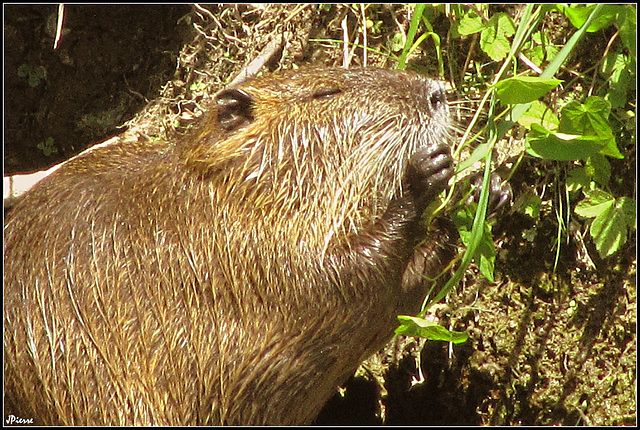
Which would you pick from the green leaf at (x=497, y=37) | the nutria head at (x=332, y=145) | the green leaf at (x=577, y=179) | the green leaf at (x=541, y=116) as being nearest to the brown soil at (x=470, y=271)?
the green leaf at (x=577, y=179)

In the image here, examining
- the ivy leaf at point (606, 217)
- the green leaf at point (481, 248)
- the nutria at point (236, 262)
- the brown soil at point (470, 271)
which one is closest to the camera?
the nutria at point (236, 262)

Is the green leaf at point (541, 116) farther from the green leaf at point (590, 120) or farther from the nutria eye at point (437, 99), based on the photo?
the nutria eye at point (437, 99)

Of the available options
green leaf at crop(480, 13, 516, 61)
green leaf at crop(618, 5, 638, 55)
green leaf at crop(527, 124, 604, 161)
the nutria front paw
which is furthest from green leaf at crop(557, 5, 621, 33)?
the nutria front paw

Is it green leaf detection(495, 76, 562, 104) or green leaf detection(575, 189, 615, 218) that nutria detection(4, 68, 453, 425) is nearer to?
green leaf detection(495, 76, 562, 104)

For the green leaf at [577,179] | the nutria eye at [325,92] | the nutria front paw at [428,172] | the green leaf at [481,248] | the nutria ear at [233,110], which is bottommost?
the green leaf at [481,248]

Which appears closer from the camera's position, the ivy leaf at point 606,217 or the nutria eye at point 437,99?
the nutria eye at point 437,99

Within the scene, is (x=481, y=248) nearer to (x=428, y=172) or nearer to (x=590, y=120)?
(x=428, y=172)

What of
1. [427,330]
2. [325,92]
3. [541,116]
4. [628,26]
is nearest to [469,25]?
[541,116]
